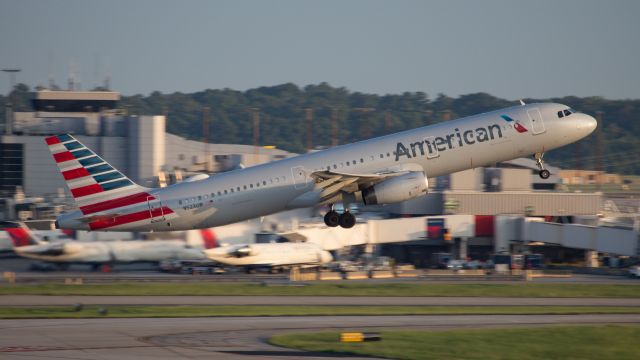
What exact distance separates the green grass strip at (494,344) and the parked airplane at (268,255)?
35568 mm

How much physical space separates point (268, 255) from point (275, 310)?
24885 millimetres

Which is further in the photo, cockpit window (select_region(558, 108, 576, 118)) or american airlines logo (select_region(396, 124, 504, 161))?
cockpit window (select_region(558, 108, 576, 118))

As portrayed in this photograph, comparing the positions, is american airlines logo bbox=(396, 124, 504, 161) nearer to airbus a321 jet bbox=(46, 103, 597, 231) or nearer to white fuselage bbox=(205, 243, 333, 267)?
airbus a321 jet bbox=(46, 103, 597, 231)

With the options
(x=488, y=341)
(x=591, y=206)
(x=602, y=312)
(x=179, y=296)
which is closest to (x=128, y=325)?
(x=179, y=296)

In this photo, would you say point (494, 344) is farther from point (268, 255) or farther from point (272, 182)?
point (268, 255)

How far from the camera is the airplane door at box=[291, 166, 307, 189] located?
57.8 m

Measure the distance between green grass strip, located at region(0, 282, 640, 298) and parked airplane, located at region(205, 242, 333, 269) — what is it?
8.09 meters

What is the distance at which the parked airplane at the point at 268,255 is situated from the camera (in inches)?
3425

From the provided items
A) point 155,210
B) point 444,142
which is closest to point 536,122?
point 444,142

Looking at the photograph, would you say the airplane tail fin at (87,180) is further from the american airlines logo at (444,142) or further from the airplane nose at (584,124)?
the airplane nose at (584,124)

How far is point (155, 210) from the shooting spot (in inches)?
2281

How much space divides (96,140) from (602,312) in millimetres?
97111

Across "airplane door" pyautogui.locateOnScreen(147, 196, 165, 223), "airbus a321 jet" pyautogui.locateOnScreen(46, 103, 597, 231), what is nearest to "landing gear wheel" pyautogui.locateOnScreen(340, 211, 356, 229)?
"airbus a321 jet" pyautogui.locateOnScreen(46, 103, 597, 231)

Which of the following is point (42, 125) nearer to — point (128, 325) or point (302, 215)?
point (302, 215)
